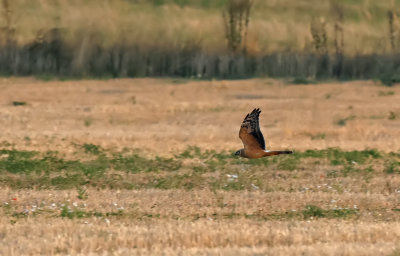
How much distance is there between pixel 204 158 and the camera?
18391 mm

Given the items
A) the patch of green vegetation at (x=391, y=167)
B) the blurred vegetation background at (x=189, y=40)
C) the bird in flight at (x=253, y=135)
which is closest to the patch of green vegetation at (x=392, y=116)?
the blurred vegetation background at (x=189, y=40)

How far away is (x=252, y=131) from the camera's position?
12.5 meters

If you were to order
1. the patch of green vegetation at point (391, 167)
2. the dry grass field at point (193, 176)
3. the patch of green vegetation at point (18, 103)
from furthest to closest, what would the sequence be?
the patch of green vegetation at point (18, 103)
the patch of green vegetation at point (391, 167)
the dry grass field at point (193, 176)

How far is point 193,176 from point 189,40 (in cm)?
2128

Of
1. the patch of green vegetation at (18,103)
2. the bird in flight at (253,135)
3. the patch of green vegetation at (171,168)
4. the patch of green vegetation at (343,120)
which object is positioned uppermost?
the bird in flight at (253,135)

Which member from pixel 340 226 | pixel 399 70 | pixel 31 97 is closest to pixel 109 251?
pixel 340 226

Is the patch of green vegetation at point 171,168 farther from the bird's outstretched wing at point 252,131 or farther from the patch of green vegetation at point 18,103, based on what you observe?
the patch of green vegetation at point 18,103

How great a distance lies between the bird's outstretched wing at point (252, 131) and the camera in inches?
489

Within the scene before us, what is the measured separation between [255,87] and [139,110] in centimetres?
651

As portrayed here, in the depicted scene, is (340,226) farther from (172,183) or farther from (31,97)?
(31,97)

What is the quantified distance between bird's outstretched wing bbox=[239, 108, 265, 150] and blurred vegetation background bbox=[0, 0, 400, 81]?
77.1 ft

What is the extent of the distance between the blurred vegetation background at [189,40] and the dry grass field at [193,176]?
433 cm

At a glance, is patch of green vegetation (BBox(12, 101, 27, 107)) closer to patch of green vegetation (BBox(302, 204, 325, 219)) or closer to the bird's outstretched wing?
the bird's outstretched wing

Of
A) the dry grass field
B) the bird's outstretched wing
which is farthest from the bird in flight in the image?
the dry grass field
